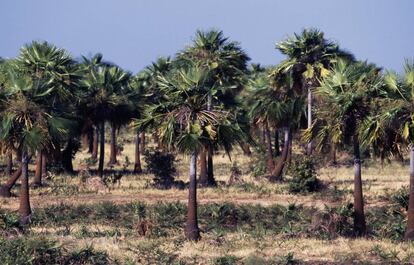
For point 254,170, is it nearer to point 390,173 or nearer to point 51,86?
point 390,173

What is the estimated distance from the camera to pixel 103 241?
26953 mm

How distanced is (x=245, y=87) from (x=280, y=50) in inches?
208

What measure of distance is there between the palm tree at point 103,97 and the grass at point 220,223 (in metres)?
4.07

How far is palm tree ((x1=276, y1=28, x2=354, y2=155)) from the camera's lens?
4644cm

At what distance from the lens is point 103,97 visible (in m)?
50.0

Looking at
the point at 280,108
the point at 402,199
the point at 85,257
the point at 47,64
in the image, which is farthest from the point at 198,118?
the point at 280,108

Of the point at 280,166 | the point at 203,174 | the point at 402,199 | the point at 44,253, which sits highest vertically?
the point at 280,166

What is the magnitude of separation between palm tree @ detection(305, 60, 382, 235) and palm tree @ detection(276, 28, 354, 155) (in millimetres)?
17307

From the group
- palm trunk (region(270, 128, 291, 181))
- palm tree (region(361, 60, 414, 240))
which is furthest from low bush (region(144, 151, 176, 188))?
palm tree (region(361, 60, 414, 240))

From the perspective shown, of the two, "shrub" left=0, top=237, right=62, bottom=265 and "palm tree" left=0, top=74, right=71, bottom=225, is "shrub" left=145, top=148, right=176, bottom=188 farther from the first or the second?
"shrub" left=0, top=237, right=62, bottom=265

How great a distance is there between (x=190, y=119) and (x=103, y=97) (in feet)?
77.8

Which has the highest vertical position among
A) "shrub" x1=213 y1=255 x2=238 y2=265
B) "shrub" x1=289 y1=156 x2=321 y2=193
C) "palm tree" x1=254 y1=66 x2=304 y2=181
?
"palm tree" x1=254 y1=66 x2=304 y2=181

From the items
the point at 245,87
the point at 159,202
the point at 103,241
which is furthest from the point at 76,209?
the point at 245,87

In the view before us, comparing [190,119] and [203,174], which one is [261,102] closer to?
[203,174]
